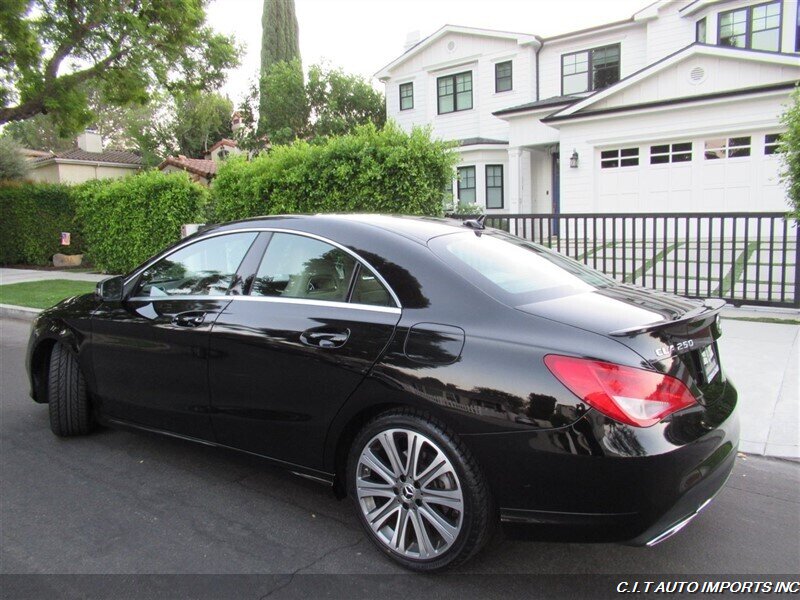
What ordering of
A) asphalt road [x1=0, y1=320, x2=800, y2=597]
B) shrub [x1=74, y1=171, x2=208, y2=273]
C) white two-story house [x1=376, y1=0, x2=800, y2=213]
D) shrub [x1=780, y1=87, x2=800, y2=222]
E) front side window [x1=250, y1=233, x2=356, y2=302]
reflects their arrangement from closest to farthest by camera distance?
asphalt road [x1=0, y1=320, x2=800, y2=597]
front side window [x1=250, y1=233, x2=356, y2=302]
shrub [x1=780, y1=87, x2=800, y2=222]
shrub [x1=74, y1=171, x2=208, y2=273]
white two-story house [x1=376, y1=0, x2=800, y2=213]

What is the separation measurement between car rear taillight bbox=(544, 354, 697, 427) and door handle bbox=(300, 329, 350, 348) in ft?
3.40

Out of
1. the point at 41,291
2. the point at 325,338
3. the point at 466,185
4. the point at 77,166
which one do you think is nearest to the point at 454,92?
the point at 466,185

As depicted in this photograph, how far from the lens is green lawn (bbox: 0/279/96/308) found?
37.1ft

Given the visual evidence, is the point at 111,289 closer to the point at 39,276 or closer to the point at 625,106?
the point at 39,276

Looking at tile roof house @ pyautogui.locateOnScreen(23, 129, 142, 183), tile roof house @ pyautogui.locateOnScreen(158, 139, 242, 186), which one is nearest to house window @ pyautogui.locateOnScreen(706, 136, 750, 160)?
tile roof house @ pyautogui.locateOnScreen(158, 139, 242, 186)

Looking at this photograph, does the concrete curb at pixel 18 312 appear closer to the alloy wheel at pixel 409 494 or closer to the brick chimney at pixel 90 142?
the alloy wheel at pixel 409 494

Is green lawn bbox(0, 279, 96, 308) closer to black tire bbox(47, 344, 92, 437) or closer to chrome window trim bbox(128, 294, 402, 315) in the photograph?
black tire bbox(47, 344, 92, 437)

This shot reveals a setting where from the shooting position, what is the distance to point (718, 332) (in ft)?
10.0

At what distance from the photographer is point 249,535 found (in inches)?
126

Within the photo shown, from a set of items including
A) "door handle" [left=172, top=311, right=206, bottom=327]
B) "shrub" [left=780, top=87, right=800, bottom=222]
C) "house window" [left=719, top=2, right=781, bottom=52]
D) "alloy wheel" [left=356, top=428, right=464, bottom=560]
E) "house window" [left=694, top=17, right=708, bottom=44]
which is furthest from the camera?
"house window" [left=694, top=17, right=708, bottom=44]

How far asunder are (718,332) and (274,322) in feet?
7.46

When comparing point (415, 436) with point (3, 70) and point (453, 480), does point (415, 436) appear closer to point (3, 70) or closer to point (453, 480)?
point (453, 480)

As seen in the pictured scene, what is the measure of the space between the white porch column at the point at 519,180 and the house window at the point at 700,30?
5935 millimetres

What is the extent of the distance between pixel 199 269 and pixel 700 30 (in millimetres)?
19495
